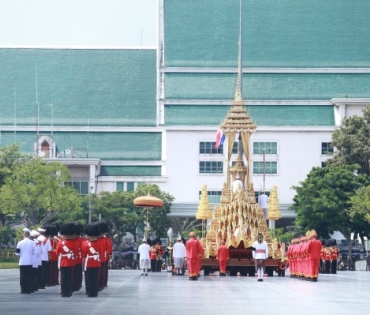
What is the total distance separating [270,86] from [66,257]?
66195 millimetres

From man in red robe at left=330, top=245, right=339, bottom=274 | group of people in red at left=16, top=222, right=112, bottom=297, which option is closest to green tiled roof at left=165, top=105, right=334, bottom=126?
man in red robe at left=330, top=245, right=339, bottom=274

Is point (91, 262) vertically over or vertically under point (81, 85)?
under

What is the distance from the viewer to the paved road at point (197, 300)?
21531 mm

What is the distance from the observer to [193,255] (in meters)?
37.9

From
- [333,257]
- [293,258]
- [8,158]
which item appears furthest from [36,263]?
[8,158]

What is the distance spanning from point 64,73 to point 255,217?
56.1 meters

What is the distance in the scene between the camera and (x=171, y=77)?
91.5 meters

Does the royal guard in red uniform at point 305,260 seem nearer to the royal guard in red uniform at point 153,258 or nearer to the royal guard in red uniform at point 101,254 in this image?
the royal guard in red uniform at point 101,254

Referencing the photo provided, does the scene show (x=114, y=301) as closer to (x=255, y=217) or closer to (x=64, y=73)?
(x=255, y=217)

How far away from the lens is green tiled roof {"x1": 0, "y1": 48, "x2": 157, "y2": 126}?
3735 inches

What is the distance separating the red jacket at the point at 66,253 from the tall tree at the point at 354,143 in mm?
53046

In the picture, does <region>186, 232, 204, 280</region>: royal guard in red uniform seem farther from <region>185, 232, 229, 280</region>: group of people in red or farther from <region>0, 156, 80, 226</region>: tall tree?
<region>0, 156, 80, 226</region>: tall tree

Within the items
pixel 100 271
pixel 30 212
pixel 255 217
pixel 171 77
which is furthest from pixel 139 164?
pixel 100 271

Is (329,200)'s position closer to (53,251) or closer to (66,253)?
(53,251)
